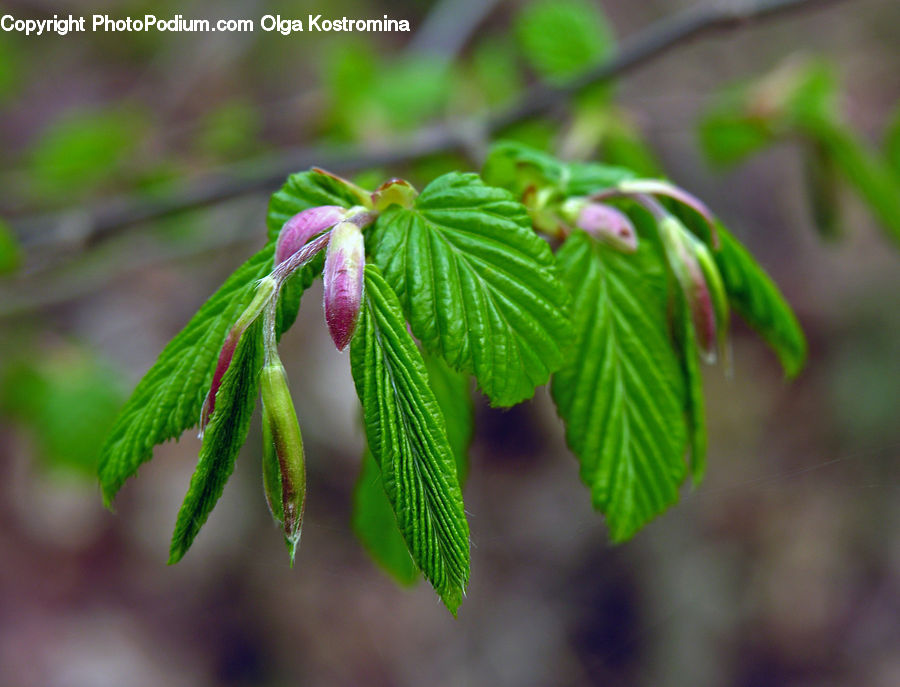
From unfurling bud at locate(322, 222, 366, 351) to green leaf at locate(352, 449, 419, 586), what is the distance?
33 cm

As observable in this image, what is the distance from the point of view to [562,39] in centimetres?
133

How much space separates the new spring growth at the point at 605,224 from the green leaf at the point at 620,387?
0.02 meters

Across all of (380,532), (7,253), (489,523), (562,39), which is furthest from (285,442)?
(489,523)

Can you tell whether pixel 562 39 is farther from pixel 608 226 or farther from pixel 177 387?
pixel 177 387

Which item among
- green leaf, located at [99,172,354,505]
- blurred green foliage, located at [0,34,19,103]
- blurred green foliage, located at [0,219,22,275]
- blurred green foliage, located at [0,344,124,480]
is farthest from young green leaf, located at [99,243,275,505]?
blurred green foliage, located at [0,34,19,103]

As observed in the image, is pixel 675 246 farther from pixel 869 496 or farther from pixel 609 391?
pixel 869 496

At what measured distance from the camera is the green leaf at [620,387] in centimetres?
62

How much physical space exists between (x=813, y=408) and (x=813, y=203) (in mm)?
1672

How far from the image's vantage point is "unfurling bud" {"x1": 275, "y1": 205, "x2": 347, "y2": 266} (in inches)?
20.2

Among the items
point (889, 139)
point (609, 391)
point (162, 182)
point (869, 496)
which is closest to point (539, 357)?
point (609, 391)

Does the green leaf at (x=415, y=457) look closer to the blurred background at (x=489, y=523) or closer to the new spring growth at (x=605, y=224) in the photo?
the new spring growth at (x=605, y=224)

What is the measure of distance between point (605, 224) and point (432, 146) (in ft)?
2.45

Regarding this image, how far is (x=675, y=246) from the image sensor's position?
0.59 metres

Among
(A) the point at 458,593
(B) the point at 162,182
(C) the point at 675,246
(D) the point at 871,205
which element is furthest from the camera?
(B) the point at 162,182
